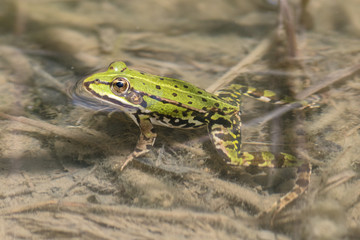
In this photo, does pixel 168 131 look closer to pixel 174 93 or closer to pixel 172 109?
pixel 172 109

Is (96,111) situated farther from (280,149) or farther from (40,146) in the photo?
(280,149)

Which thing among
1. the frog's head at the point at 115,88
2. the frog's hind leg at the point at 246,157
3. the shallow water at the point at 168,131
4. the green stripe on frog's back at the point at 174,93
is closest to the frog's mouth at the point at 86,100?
the shallow water at the point at 168,131

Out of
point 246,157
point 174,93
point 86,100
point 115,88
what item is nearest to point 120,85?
point 115,88

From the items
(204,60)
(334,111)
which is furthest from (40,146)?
(334,111)

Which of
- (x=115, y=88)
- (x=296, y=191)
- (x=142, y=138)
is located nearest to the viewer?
(x=296, y=191)

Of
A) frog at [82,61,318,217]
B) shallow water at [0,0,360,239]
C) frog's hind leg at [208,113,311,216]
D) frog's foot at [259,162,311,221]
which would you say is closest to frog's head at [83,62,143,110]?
frog at [82,61,318,217]

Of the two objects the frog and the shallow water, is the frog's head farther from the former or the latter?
the shallow water

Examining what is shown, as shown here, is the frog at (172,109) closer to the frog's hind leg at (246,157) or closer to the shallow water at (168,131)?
the frog's hind leg at (246,157)
